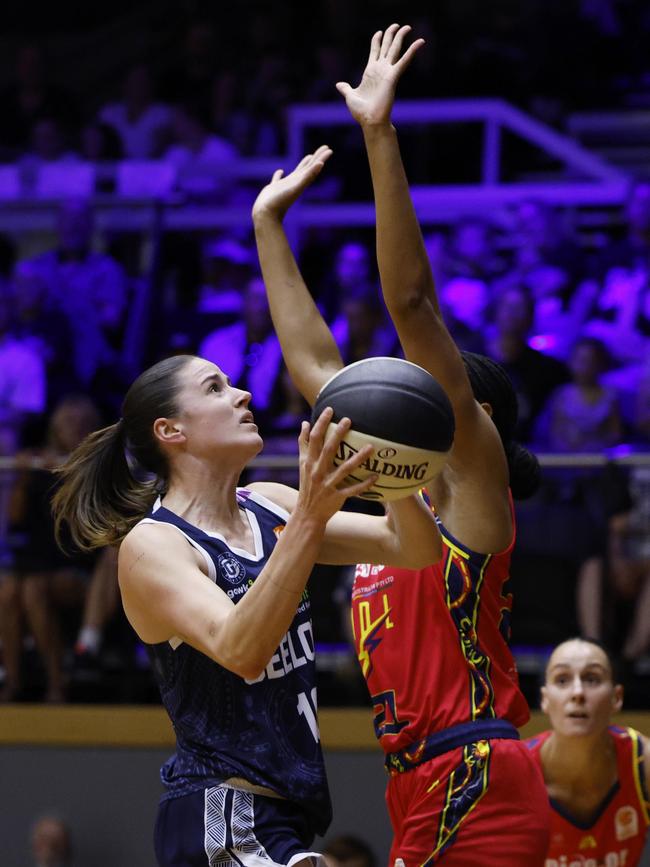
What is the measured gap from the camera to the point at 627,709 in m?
6.81

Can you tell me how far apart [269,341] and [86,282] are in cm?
151

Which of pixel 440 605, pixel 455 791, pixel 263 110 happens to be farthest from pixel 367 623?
pixel 263 110

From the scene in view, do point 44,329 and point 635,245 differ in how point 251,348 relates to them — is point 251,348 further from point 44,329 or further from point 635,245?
point 635,245

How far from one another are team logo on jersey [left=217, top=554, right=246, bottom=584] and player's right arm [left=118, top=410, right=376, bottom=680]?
131 millimetres

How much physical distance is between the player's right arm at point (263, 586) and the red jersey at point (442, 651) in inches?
26.9

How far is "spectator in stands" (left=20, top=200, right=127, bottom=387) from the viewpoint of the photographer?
855 cm

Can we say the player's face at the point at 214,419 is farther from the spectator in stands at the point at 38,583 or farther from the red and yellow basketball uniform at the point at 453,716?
the spectator in stands at the point at 38,583

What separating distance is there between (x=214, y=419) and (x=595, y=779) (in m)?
2.49

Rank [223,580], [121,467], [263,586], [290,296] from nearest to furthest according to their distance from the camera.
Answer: [263,586]
[223,580]
[121,467]
[290,296]

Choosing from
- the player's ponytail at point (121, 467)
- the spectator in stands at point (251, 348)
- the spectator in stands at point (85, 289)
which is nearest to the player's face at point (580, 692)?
the player's ponytail at point (121, 467)

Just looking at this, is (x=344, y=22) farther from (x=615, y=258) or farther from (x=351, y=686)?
(x=351, y=686)

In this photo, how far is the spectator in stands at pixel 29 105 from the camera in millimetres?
11141

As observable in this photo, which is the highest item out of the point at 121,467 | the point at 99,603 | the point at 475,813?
the point at 121,467

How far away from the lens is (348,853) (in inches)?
248
